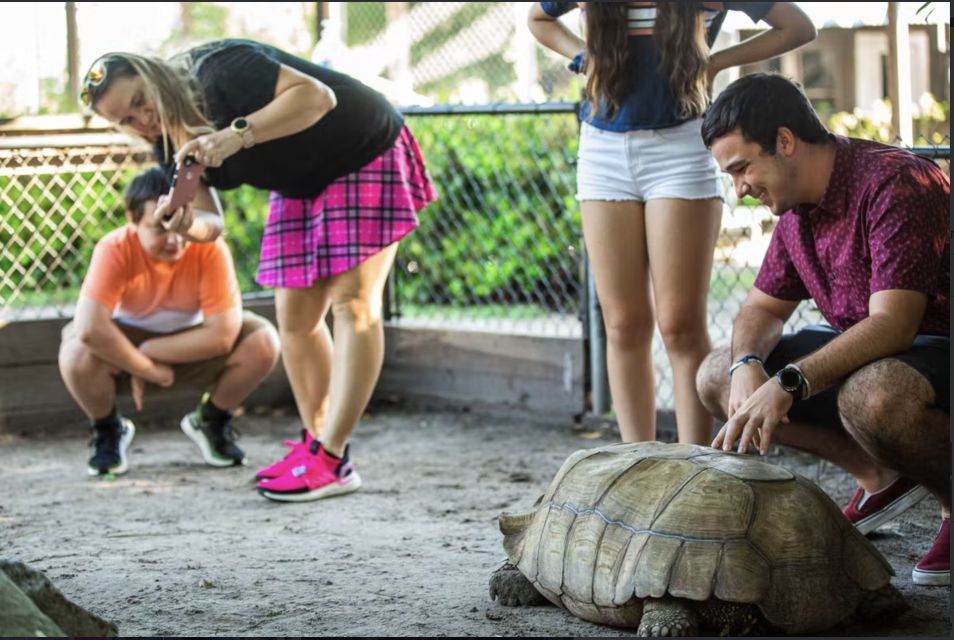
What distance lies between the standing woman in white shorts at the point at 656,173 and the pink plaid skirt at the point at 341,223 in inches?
31.8

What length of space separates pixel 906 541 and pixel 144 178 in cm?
313

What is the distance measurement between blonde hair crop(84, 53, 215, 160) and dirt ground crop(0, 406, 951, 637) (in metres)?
1.33

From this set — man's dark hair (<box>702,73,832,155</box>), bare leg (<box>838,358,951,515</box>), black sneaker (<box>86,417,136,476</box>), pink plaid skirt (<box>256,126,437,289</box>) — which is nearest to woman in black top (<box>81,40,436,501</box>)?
pink plaid skirt (<box>256,126,437,289</box>)

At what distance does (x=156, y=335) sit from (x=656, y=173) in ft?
7.92

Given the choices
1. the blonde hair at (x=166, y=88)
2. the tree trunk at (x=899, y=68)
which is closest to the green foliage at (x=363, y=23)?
the tree trunk at (x=899, y=68)

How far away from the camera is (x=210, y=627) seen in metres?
3.06

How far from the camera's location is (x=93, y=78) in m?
4.04

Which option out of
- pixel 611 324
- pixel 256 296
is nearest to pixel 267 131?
pixel 611 324

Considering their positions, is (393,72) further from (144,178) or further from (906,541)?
(906,541)

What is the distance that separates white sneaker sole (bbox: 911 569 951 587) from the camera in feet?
10.6

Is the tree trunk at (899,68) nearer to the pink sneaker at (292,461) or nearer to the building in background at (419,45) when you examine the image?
the building in background at (419,45)

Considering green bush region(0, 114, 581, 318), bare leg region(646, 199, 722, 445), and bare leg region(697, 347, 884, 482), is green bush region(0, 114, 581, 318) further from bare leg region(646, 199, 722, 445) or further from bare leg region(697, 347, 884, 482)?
bare leg region(697, 347, 884, 482)

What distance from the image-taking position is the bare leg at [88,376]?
16.9 feet

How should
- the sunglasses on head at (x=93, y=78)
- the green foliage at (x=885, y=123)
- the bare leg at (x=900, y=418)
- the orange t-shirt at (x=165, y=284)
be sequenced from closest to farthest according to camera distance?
1. the bare leg at (x=900, y=418)
2. the sunglasses on head at (x=93, y=78)
3. the orange t-shirt at (x=165, y=284)
4. the green foliage at (x=885, y=123)
